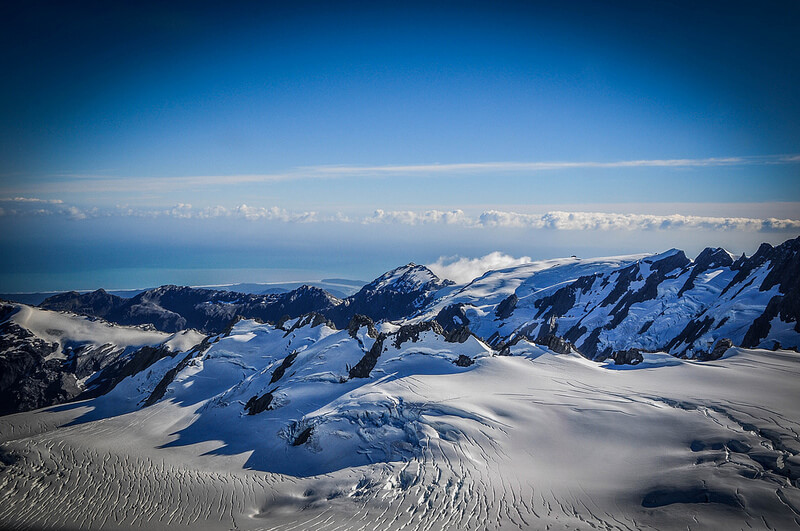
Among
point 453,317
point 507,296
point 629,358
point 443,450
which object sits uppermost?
point 629,358

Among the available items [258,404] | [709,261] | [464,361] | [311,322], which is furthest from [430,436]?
[709,261]

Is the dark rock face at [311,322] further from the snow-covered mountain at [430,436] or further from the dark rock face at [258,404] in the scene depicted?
the dark rock face at [258,404]

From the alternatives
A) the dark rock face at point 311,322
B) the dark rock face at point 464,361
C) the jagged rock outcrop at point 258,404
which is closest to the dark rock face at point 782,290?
the dark rock face at point 464,361

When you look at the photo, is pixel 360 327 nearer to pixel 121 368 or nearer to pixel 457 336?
pixel 457 336

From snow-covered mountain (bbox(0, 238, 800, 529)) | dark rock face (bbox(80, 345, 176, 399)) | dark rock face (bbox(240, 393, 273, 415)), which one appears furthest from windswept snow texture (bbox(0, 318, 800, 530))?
dark rock face (bbox(80, 345, 176, 399))

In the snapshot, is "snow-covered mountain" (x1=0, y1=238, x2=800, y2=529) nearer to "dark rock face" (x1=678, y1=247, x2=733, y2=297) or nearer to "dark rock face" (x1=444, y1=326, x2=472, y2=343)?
"dark rock face" (x1=444, y1=326, x2=472, y2=343)

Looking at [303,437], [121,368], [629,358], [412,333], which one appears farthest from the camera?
[121,368]

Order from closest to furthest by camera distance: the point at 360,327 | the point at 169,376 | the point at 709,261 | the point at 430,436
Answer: the point at 430,436
the point at 360,327
the point at 169,376
the point at 709,261
